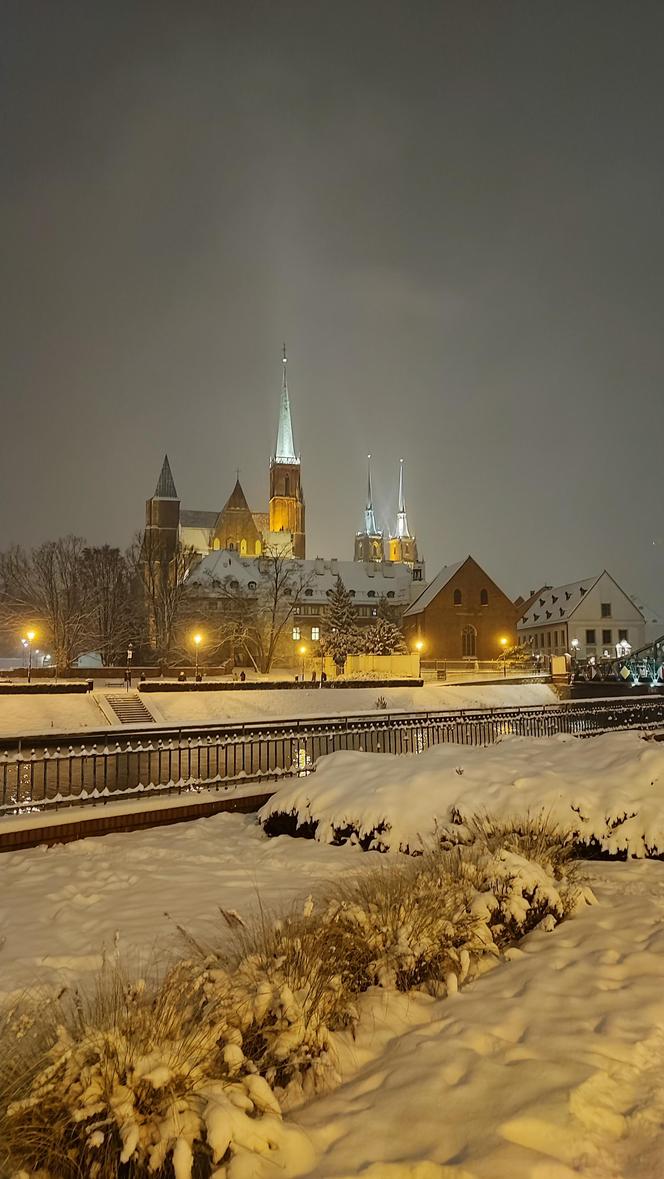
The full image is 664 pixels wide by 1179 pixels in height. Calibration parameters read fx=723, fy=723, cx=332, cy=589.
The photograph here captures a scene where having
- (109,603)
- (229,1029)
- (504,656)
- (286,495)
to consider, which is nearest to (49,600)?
(109,603)

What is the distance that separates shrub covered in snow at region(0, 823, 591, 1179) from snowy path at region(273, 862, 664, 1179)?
0.84 ft

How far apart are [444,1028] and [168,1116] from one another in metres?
1.77

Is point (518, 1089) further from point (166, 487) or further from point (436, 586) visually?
point (166, 487)

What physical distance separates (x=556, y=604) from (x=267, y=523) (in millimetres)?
58097

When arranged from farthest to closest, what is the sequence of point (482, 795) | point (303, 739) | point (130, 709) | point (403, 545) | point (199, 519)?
point (403, 545), point (199, 519), point (130, 709), point (303, 739), point (482, 795)

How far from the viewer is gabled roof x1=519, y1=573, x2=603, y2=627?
80000mm

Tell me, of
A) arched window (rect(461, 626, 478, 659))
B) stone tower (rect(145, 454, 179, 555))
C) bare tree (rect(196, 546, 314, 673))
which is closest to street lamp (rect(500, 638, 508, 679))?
arched window (rect(461, 626, 478, 659))

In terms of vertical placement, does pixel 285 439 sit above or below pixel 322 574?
above

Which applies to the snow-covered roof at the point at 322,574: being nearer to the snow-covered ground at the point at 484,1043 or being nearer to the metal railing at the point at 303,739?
the metal railing at the point at 303,739

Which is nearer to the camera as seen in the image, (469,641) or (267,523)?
(469,641)

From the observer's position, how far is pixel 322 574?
308 feet

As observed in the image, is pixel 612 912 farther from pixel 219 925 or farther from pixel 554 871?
pixel 219 925

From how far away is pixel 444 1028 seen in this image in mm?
4098

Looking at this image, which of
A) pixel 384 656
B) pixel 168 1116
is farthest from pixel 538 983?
pixel 384 656
